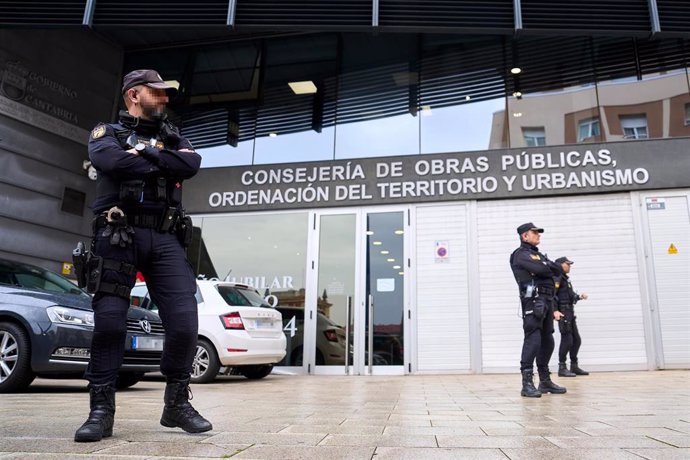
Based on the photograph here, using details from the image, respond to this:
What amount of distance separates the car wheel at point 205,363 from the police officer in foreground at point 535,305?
398cm

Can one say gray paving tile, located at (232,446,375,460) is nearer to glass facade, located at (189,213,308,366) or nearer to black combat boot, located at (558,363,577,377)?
black combat boot, located at (558,363,577,377)

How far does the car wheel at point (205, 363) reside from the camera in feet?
23.9

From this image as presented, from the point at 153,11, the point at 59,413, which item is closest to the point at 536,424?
the point at 59,413

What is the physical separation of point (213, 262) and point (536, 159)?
6507 millimetres

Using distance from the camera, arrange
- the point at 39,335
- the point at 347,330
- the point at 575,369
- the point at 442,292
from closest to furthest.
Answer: the point at 39,335, the point at 575,369, the point at 442,292, the point at 347,330

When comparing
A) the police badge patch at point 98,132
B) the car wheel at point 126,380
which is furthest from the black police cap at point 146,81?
the car wheel at point 126,380

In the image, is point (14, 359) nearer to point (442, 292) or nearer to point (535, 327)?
point (535, 327)

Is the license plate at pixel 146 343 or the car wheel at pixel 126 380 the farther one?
the car wheel at pixel 126 380

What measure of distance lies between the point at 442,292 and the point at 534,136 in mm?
3451

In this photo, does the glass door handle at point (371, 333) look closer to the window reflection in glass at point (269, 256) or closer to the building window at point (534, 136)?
the window reflection in glass at point (269, 256)

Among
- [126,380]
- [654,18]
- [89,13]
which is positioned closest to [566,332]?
[654,18]

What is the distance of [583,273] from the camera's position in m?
9.39

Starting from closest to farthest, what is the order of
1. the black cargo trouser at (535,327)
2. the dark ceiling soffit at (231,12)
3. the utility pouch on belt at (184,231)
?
the utility pouch on belt at (184,231) → the black cargo trouser at (535,327) → the dark ceiling soffit at (231,12)

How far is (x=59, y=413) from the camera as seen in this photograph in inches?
138
